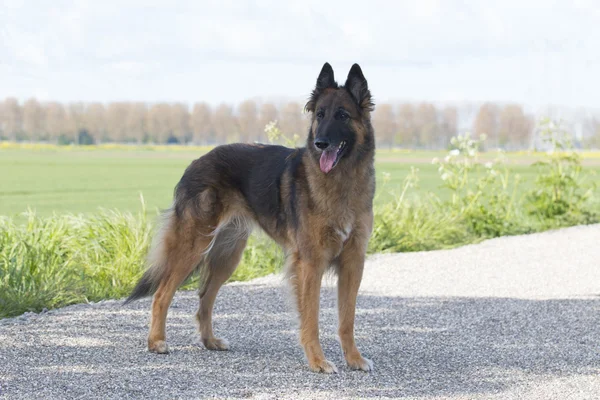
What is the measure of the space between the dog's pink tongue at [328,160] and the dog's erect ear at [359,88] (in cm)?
36

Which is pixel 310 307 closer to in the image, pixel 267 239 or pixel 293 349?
pixel 293 349

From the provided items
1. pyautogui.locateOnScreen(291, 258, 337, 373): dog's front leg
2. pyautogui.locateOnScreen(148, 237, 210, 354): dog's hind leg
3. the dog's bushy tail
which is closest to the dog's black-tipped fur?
the dog's bushy tail

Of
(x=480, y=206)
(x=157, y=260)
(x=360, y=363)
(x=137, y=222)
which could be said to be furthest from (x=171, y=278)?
(x=480, y=206)

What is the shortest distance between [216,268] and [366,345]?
1240mm

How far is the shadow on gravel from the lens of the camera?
4652 mm

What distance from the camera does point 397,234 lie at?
34.8 feet

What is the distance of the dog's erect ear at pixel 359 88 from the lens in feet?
16.1

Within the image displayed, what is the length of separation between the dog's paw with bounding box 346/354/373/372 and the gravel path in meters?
0.06

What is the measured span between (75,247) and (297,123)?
11409mm

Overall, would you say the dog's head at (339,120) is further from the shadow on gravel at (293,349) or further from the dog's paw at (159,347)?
the dog's paw at (159,347)

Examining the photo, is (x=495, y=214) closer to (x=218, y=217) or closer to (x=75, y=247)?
(x=75, y=247)

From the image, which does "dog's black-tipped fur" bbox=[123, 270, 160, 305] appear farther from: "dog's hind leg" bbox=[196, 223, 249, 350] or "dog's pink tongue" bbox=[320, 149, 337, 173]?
"dog's pink tongue" bbox=[320, 149, 337, 173]

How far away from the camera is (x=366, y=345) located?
226 inches

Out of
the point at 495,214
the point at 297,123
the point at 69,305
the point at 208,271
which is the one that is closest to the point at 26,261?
the point at 69,305
